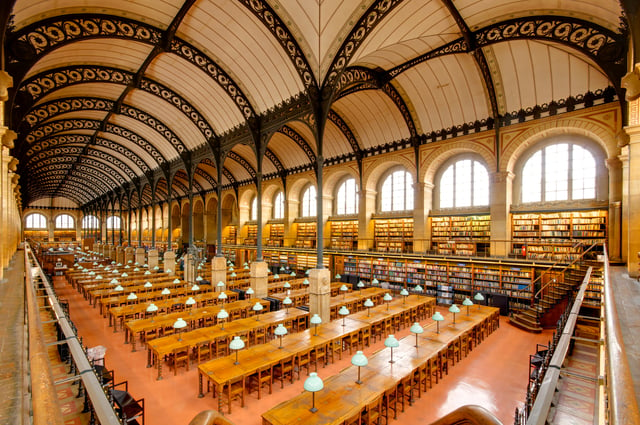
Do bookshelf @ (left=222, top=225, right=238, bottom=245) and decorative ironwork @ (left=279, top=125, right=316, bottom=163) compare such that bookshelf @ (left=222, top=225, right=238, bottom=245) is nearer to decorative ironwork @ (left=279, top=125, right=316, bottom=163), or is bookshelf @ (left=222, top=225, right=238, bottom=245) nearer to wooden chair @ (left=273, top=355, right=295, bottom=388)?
decorative ironwork @ (left=279, top=125, right=316, bottom=163)

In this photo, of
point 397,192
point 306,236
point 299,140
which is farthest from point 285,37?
point 306,236

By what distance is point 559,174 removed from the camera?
551 inches

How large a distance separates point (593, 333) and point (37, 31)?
19202 millimetres

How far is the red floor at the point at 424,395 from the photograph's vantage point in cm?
638

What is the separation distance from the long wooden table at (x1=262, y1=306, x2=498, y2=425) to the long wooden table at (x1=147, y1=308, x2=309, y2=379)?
3.92m

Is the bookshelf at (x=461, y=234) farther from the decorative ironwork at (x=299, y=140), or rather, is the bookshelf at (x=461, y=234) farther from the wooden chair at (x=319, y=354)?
the wooden chair at (x=319, y=354)

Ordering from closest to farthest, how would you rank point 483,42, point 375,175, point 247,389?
point 247,389 < point 483,42 < point 375,175

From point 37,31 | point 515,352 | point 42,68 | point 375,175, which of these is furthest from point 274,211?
point 515,352

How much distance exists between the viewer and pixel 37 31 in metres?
9.31

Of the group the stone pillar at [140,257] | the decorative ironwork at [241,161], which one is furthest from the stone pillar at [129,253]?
the decorative ironwork at [241,161]

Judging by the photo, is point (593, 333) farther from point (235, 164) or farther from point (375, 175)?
point (235, 164)

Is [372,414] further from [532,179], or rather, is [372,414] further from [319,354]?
[532,179]

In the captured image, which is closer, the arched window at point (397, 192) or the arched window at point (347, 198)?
the arched window at point (397, 192)

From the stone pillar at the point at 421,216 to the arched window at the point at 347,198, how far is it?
5212mm
